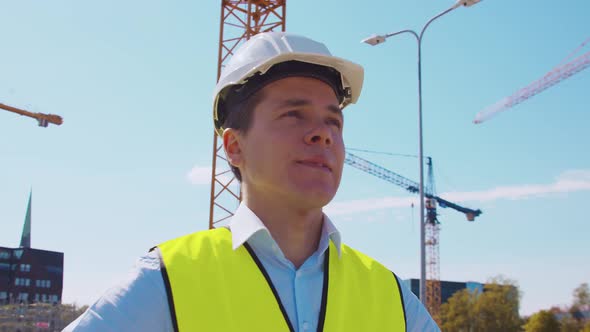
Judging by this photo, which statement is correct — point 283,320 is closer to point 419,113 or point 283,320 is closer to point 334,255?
point 334,255

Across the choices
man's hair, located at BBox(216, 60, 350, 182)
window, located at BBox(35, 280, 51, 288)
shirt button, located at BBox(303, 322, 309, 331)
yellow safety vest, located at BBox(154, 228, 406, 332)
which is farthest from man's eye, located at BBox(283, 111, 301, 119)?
window, located at BBox(35, 280, 51, 288)

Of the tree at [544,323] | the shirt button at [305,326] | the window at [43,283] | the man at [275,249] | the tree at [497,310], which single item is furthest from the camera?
the window at [43,283]

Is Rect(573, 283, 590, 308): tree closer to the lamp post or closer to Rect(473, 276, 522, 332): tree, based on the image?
Rect(473, 276, 522, 332): tree

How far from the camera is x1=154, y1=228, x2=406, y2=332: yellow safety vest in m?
1.59

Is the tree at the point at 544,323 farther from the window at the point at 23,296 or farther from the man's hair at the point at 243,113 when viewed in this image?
the window at the point at 23,296

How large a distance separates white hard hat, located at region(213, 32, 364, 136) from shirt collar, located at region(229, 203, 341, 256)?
1.36ft

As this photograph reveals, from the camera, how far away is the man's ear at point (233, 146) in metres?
2.05

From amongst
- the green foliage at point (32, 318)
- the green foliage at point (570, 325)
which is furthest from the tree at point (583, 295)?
the green foliage at point (32, 318)

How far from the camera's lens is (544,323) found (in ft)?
136

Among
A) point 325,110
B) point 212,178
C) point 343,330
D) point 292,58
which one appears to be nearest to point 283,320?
point 343,330

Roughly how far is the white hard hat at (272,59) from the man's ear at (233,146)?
0.57ft

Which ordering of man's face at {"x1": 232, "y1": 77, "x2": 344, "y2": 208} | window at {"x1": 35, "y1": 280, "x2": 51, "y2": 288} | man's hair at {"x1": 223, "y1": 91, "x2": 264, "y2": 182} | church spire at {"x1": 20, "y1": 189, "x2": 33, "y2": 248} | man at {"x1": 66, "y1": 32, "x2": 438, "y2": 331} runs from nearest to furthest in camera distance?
1. man at {"x1": 66, "y1": 32, "x2": 438, "y2": 331}
2. man's face at {"x1": 232, "y1": 77, "x2": 344, "y2": 208}
3. man's hair at {"x1": 223, "y1": 91, "x2": 264, "y2": 182}
4. window at {"x1": 35, "y1": 280, "x2": 51, "y2": 288}
5. church spire at {"x1": 20, "y1": 189, "x2": 33, "y2": 248}

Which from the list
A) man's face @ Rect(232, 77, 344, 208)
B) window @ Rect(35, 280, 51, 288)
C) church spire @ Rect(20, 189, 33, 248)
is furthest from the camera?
church spire @ Rect(20, 189, 33, 248)

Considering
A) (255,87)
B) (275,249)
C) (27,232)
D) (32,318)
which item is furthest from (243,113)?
(27,232)
